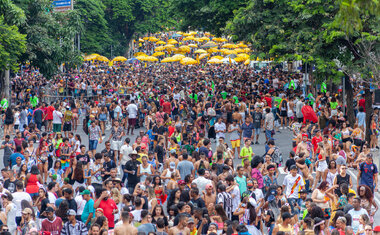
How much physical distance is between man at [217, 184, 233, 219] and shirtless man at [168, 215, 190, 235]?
80.8 inches

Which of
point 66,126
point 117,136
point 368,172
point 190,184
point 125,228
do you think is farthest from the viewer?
point 66,126

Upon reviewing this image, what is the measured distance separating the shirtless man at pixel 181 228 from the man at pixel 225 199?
2.05 m

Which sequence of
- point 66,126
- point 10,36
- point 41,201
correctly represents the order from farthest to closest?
point 10,36 → point 66,126 → point 41,201

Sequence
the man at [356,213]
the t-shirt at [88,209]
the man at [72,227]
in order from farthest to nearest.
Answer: the t-shirt at [88,209], the man at [356,213], the man at [72,227]

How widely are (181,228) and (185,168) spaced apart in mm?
4752

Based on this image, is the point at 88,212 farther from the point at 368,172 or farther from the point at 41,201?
the point at 368,172

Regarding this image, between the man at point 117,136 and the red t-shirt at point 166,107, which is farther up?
the red t-shirt at point 166,107

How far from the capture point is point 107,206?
40.7 ft

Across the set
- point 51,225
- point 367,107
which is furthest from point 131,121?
point 51,225

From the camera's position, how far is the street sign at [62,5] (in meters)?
39.2

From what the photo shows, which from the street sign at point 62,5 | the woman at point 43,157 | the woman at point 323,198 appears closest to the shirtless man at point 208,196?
the woman at point 323,198

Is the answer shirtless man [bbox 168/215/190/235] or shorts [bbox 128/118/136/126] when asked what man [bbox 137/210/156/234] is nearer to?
shirtless man [bbox 168/215/190/235]

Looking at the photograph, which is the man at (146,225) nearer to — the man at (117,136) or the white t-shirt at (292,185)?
the white t-shirt at (292,185)

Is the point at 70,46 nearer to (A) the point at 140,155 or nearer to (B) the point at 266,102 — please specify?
(B) the point at 266,102
